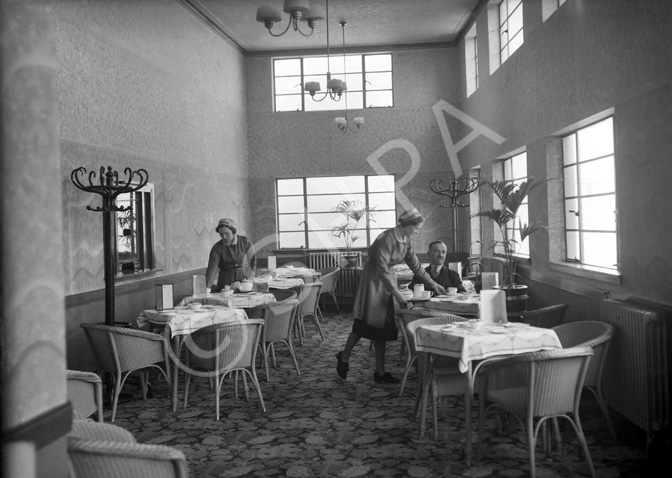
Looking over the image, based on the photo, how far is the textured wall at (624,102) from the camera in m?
4.46

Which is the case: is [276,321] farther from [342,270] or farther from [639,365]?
[342,270]

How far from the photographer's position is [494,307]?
4.48 meters

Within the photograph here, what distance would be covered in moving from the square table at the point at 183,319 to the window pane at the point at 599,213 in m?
3.53

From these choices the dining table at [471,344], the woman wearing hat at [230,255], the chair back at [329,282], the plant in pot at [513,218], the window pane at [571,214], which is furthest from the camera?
the chair back at [329,282]

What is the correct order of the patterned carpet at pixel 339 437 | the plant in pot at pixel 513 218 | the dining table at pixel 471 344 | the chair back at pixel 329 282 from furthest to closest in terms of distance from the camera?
the chair back at pixel 329 282, the plant in pot at pixel 513 218, the dining table at pixel 471 344, the patterned carpet at pixel 339 437

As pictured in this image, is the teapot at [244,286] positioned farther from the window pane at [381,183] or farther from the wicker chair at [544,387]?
the window pane at [381,183]

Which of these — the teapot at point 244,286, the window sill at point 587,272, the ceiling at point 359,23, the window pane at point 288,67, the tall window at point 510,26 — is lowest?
the teapot at point 244,286

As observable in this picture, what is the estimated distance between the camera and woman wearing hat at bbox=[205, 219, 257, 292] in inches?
298

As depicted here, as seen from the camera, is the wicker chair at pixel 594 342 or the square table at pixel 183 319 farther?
the square table at pixel 183 319

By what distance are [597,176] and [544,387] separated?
3329 millimetres

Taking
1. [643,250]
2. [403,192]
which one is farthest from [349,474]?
[403,192]

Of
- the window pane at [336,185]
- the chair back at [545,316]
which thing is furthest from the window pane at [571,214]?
the window pane at [336,185]

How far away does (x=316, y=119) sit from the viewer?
41.4 ft

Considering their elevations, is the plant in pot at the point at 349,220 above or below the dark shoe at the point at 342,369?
above
